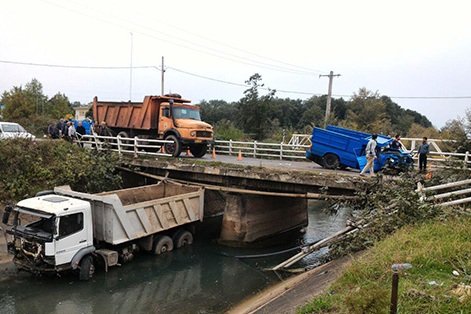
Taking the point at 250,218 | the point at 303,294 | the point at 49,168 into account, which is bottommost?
the point at 250,218

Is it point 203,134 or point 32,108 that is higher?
point 32,108

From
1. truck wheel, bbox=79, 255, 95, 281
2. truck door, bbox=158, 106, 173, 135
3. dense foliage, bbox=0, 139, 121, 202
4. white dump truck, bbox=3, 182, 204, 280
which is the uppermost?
truck door, bbox=158, 106, 173, 135

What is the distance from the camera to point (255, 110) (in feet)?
94.9

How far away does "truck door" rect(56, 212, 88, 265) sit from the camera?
29.5ft

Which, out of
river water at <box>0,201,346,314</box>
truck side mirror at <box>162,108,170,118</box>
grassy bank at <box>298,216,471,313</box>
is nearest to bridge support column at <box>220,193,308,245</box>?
river water at <box>0,201,346,314</box>

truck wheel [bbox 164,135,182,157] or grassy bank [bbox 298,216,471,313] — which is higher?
truck wheel [bbox 164,135,182,157]

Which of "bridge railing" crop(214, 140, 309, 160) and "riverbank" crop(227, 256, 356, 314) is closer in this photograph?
"riverbank" crop(227, 256, 356, 314)

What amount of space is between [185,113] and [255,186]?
16.1 ft

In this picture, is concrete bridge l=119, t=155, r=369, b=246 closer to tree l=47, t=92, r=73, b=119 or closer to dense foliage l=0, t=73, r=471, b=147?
dense foliage l=0, t=73, r=471, b=147

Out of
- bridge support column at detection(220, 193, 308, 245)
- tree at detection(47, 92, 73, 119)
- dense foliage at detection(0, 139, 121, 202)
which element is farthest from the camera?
tree at detection(47, 92, 73, 119)

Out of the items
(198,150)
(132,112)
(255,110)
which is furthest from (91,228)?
(255,110)

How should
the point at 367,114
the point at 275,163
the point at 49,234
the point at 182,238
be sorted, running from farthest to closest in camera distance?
the point at 367,114, the point at 275,163, the point at 182,238, the point at 49,234

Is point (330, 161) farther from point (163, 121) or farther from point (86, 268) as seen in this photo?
point (86, 268)

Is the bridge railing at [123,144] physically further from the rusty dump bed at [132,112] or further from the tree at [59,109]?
the tree at [59,109]
